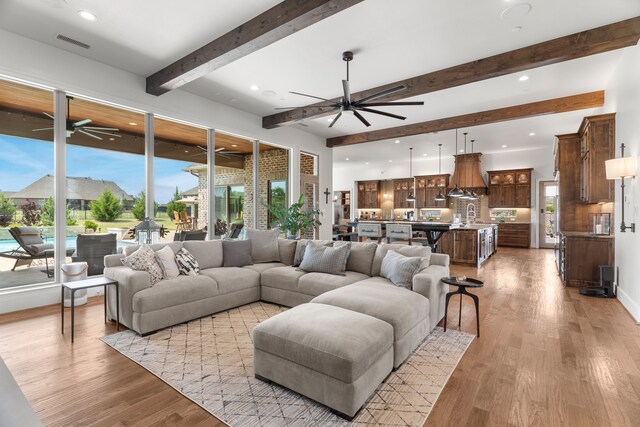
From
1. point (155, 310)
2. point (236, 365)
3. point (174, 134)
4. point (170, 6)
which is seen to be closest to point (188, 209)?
point (174, 134)

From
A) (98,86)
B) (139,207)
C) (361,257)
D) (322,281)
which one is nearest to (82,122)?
(98,86)

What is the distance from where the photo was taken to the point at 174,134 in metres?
6.06

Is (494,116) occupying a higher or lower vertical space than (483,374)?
higher

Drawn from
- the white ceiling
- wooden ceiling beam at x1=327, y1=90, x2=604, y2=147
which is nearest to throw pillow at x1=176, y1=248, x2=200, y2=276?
the white ceiling

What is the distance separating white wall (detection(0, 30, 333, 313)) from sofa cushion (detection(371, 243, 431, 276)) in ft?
14.2

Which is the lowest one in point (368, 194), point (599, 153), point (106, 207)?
point (106, 207)

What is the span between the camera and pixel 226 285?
158 inches

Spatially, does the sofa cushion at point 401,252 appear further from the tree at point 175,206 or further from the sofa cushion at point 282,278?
the tree at point 175,206

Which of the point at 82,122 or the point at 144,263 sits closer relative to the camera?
the point at 144,263

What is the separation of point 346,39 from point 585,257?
17.2ft

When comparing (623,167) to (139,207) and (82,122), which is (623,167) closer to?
(139,207)

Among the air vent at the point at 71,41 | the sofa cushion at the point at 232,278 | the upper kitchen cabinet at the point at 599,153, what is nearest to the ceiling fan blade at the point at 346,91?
the sofa cushion at the point at 232,278

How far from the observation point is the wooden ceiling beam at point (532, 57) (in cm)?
363

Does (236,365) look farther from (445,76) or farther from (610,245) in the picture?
(610,245)
